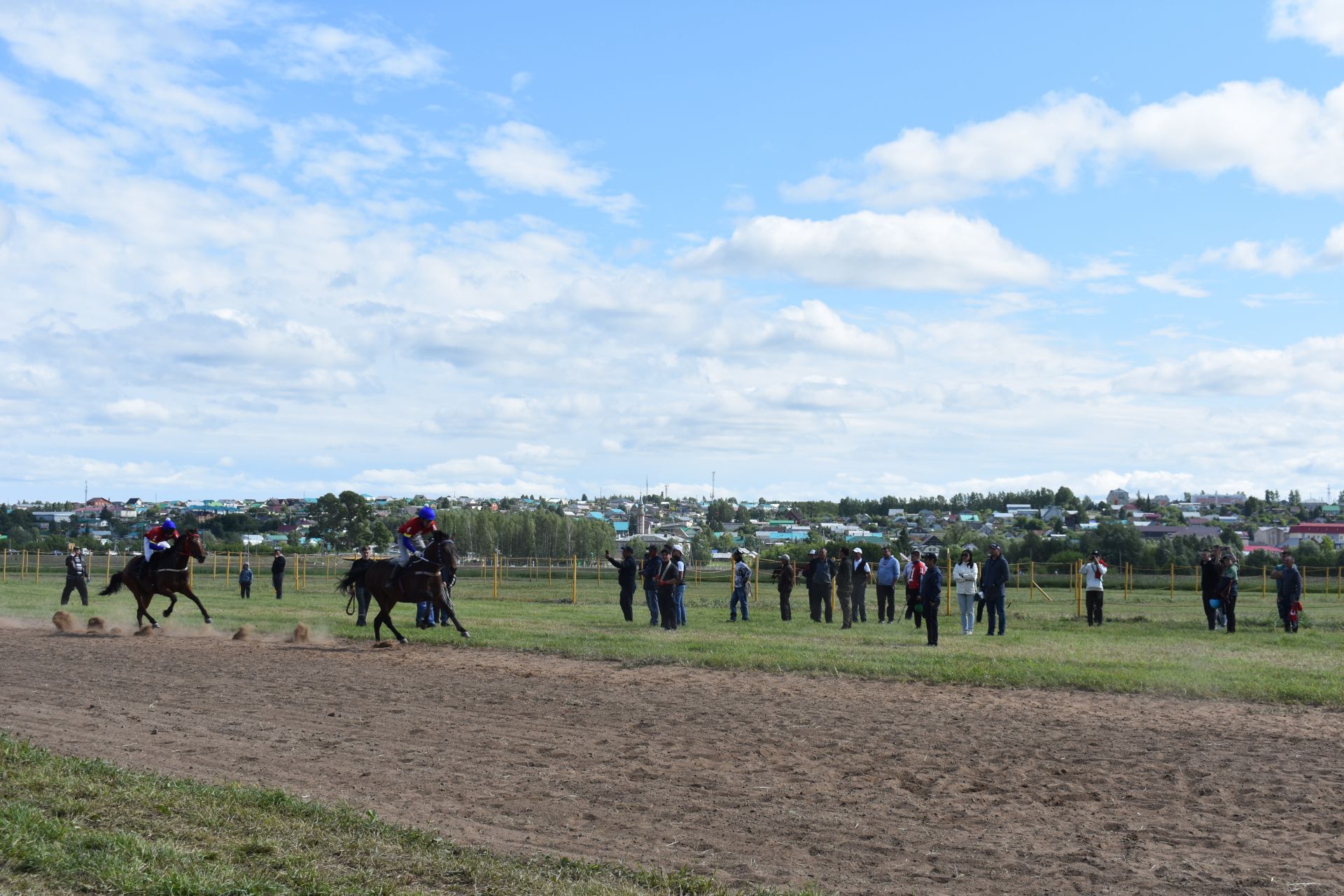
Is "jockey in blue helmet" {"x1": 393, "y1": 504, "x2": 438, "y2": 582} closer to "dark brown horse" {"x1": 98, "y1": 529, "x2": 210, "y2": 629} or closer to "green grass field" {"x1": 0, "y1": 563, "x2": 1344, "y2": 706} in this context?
"green grass field" {"x1": 0, "y1": 563, "x2": 1344, "y2": 706}

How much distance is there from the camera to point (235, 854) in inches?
270

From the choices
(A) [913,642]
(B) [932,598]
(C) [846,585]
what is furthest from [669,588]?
(B) [932,598]

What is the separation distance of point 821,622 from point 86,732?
61.0 ft

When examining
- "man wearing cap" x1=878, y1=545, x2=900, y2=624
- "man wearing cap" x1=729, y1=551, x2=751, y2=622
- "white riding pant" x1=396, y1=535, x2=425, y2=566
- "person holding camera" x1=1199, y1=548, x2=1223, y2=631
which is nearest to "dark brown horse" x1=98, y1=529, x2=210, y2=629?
"white riding pant" x1=396, y1=535, x2=425, y2=566

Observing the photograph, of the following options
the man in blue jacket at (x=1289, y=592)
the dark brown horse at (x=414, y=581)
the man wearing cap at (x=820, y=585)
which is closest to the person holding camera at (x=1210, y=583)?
the man in blue jacket at (x=1289, y=592)

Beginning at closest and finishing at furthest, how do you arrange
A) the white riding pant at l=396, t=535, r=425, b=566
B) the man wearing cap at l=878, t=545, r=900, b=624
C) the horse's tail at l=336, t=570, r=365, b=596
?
the white riding pant at l=396, t=535, r=425, b=566 < the horse's tail at l=336, t=570, r=365, b=596 < the man wearing cap at l=878, t=545, r=900, b=624

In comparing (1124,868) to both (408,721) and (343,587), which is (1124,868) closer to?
(408,721)

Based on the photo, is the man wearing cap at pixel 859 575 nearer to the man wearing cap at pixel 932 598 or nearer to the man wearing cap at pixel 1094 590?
the man wearing cap at pixel 1094 590

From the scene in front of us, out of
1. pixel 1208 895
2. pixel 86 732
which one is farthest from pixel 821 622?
pixel 1208 895

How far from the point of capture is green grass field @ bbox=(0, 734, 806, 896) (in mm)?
6285

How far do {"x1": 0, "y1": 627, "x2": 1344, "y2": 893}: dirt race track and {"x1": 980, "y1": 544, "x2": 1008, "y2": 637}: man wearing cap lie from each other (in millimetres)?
8550

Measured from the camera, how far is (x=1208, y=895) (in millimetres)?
6816

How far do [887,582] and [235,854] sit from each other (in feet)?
71.0

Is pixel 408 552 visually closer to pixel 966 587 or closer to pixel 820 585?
pixel 820 585
